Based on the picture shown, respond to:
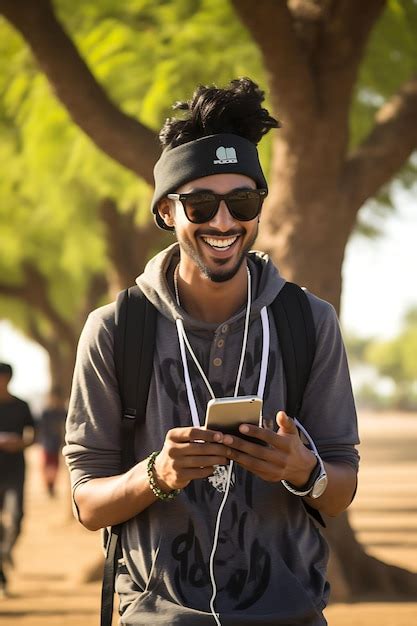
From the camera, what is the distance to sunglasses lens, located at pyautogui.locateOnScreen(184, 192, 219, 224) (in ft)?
11.9

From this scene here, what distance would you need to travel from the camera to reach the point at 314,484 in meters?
3.43

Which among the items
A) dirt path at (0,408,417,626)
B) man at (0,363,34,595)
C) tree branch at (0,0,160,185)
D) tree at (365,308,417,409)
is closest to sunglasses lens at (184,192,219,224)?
dirt path at (0,408,417,626)

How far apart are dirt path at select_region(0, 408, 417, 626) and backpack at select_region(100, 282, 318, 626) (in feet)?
21.3

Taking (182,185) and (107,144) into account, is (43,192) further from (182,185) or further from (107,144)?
(182,185)

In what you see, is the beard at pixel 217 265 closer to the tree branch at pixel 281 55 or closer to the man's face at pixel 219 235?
the man's face at pixel 219 235

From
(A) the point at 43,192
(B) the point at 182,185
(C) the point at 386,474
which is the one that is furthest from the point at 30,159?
(C) the point at 386,474

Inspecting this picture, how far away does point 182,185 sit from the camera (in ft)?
12.2

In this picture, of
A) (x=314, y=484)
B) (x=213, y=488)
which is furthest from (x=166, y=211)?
(x=314, y=484)

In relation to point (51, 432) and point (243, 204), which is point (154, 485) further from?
point (51, 432)

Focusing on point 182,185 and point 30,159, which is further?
point 30,159

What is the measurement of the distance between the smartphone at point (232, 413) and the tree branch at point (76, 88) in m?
7.63

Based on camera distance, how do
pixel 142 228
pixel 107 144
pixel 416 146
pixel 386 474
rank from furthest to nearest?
pixel 386 474 → pixel 142 228 → pixel 416 146 → pixel 107 144

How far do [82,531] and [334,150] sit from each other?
9551 mm

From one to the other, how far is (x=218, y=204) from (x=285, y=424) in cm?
71
